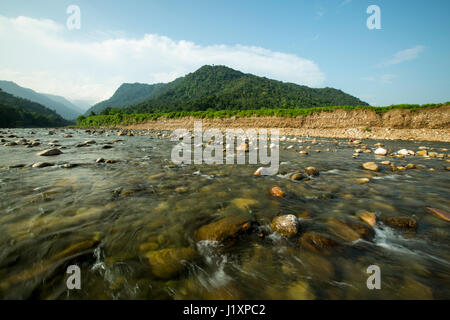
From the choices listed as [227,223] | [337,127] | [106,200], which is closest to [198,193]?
[227,223]

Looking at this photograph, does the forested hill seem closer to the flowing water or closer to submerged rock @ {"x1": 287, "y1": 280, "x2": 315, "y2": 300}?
the flowing water

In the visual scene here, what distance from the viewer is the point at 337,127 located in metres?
24.3

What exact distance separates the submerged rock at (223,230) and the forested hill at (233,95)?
66.2 m

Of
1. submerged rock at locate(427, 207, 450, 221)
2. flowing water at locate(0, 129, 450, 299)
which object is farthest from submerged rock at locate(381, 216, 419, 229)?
submerged rock at locate(427, 207, 450, 221)

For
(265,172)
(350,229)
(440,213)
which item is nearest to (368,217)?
(350,229)

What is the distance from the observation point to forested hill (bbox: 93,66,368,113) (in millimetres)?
→ 68812

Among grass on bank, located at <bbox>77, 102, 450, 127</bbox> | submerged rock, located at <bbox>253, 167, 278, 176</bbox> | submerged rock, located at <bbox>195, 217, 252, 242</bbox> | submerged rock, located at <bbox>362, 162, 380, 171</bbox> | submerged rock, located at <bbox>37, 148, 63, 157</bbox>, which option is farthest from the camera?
grass on bank, located at <bbox>77, 102, 450, 127</bbox>

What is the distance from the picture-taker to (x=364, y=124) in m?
22.0

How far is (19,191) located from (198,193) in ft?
12.3

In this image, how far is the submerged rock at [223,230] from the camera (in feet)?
7.77

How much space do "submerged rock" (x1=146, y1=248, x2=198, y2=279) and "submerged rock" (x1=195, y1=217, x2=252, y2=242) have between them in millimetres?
308

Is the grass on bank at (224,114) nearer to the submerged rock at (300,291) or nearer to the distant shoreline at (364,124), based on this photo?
the distant shoreline at (364,124)
